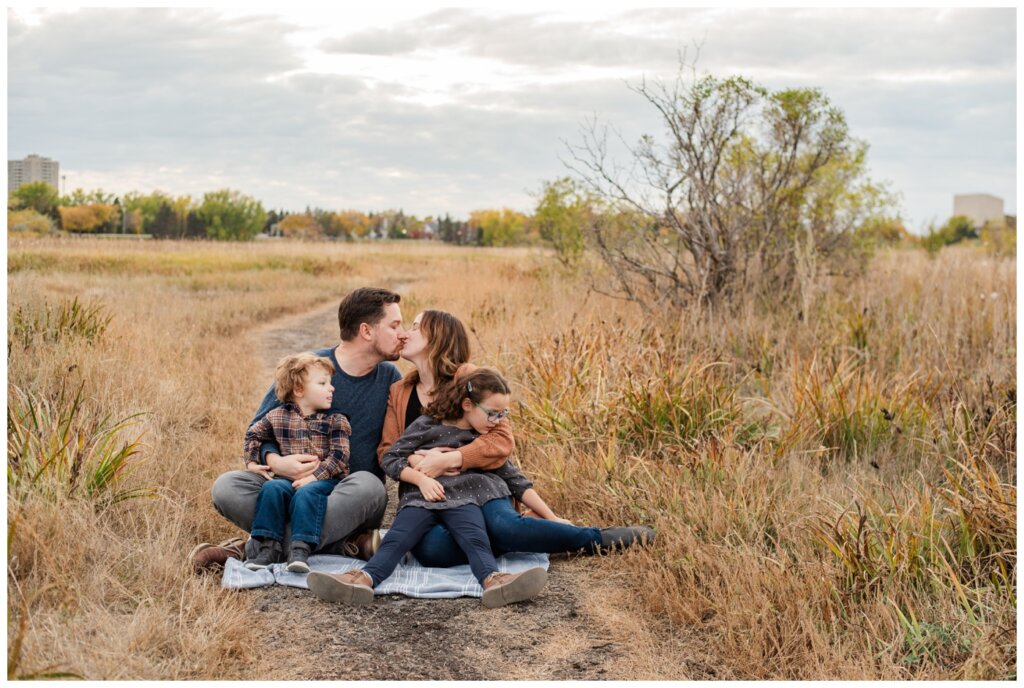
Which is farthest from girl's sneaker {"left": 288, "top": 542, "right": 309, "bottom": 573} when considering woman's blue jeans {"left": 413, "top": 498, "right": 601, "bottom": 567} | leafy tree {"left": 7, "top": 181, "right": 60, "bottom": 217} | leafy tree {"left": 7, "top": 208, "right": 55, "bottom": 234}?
leafy tree {"left": 7, "top": 181, "right": 60, "bottom": 217}

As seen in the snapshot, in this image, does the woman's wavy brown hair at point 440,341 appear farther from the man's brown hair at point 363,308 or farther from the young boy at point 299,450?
the young boy at point 299,450

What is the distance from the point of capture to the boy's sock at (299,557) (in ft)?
13.4

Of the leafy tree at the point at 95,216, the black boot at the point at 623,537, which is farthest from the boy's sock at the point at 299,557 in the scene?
the leafy tree at the point at 95,216

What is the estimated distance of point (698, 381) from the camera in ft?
19.5

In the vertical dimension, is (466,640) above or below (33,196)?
below

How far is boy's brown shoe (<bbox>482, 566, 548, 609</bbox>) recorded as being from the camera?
12.8ft

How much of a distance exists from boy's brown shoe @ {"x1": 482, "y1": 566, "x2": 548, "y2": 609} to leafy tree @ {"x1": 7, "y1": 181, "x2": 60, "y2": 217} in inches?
306

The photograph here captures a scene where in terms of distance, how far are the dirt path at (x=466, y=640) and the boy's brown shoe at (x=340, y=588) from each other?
0.05m

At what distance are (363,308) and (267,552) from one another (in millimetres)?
1162

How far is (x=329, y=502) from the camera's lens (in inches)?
168

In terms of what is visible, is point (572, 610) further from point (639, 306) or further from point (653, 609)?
point (639, 306)

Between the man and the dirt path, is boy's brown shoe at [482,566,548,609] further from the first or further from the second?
the man

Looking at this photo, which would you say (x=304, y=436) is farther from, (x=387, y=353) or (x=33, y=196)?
(x=33, y=196)

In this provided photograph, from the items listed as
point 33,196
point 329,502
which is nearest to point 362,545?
point 329,502
